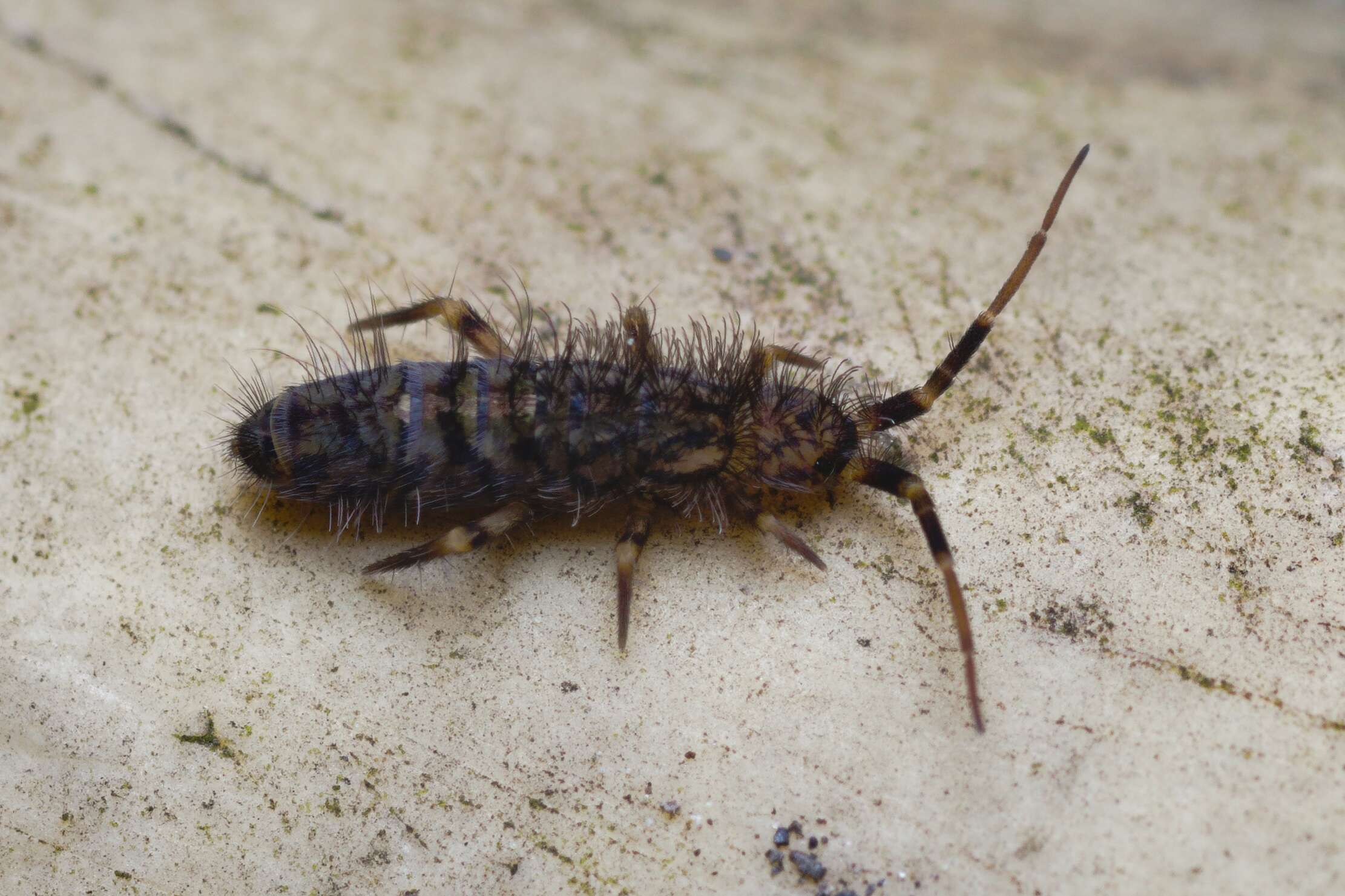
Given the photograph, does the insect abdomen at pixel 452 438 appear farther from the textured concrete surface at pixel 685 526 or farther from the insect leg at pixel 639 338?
the textured concrete surface at pixel 685 526

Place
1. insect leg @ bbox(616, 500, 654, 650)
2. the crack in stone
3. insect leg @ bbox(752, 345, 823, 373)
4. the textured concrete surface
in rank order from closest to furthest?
the textured concrete surface → insect leg @ bbox(616, 500, 654, 650) → insect leg @ bbox(752, 345, 823, 373) → the crack in stone

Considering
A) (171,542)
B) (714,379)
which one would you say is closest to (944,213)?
(714,379)

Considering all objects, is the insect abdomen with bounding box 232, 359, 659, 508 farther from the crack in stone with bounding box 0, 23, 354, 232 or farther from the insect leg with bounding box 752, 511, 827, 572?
the crack in stone with bounding box 0, 23, 354, 232

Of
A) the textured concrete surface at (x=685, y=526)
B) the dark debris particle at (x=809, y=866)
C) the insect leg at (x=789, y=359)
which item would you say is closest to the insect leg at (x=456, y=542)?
the textured concrete surface at (x=685, y=526)

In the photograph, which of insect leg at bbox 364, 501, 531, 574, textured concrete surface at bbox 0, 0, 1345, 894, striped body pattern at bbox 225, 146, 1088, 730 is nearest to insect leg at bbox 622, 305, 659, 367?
striped body pattern at bbox 225, 146, 1088, 730

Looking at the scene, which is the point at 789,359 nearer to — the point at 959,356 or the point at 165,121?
the point at 959,356

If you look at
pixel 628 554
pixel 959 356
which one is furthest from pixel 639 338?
pixel 959 356

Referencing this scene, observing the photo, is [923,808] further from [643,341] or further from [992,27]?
[992,27]
